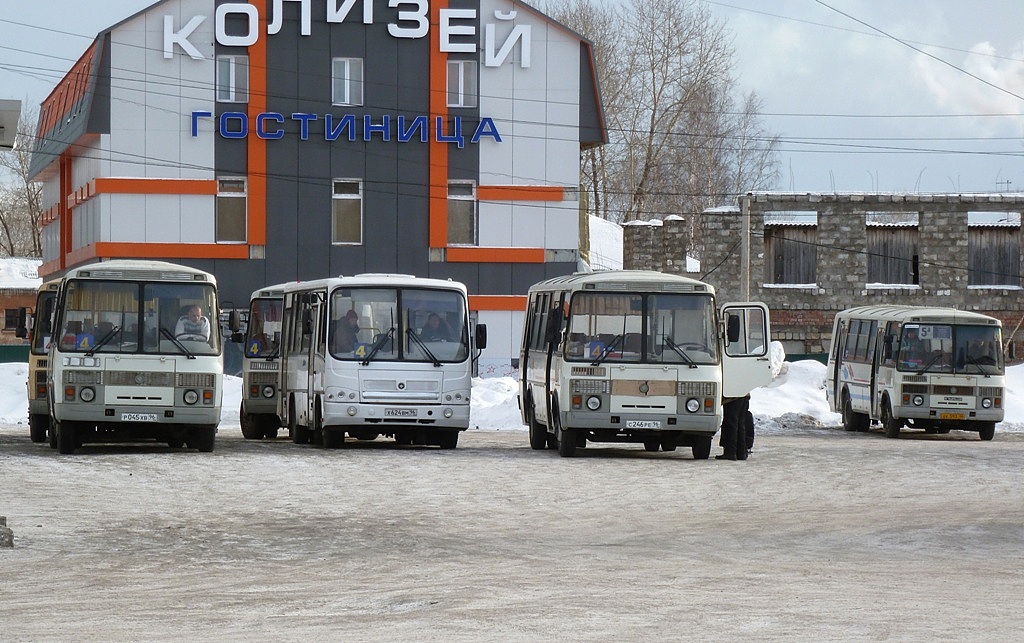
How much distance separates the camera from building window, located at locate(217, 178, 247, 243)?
45.5 m

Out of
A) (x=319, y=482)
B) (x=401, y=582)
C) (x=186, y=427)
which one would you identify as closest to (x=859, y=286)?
(x=186, y=427)

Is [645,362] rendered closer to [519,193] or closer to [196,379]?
[196,379]

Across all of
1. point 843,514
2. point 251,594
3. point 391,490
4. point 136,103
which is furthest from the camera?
point 136,103

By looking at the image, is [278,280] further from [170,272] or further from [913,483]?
[913,483]

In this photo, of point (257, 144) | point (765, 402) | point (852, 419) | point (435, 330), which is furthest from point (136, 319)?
point (257, 144)

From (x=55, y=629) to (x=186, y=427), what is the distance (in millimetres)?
15156

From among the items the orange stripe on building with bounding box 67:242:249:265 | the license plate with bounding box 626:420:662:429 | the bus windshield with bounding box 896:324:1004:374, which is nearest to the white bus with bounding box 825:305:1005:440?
the bus windshield with bounding box 896:324:1004:374

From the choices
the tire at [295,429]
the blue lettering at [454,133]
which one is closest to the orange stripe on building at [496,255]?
the blue lettering at [454,133]

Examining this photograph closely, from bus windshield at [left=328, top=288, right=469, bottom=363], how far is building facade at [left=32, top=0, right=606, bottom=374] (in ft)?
66.1

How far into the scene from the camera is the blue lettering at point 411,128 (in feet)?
150

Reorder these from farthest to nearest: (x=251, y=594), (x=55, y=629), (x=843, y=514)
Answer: (x=843, y=514) → (x=251, y=594) → (x=55, y=629)

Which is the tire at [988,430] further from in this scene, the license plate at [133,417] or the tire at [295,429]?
the license plate at [133,417]

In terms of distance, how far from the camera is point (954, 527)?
15.4m

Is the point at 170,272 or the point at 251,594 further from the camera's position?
the point at 170,272
